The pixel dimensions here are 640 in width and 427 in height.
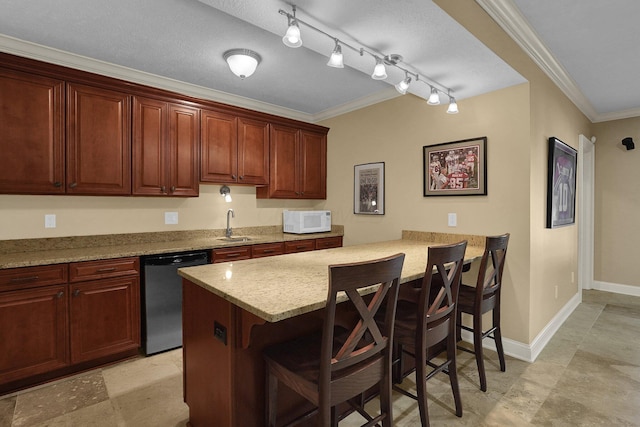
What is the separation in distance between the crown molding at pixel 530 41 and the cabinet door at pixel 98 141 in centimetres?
285

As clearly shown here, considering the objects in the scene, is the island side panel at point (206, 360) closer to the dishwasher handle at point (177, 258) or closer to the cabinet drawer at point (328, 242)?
the dishwasher handle at point (177, 258)

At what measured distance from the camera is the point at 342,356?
1.21 m

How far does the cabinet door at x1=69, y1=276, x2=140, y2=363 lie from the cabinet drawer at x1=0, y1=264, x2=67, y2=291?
0.41 feet

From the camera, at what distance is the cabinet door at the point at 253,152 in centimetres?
361

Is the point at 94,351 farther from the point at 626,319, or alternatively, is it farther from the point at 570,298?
the point at 626,319

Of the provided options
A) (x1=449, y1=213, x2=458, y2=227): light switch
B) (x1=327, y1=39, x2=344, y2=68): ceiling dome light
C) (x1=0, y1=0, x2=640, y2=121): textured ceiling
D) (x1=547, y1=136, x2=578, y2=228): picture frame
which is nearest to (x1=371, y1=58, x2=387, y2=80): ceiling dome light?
(x1=0, y1=0, x2=640, y2=121): textured ceiling

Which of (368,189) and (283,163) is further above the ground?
(283,163)

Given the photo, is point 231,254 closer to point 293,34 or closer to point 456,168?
point 293,34

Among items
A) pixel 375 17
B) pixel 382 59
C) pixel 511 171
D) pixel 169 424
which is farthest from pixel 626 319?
pixel 169 424

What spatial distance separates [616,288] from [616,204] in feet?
3.82

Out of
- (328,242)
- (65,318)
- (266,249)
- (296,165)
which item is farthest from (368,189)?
(65,318)

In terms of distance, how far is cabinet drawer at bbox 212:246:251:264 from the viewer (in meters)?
3.04

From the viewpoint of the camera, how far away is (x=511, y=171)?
2662mm

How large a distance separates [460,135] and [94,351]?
3522 millimetres
